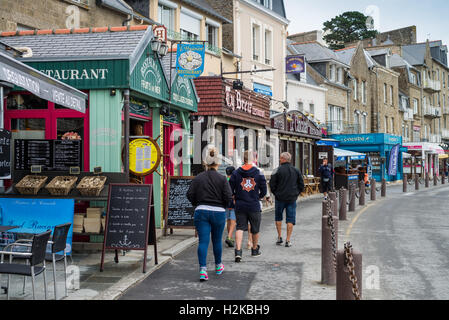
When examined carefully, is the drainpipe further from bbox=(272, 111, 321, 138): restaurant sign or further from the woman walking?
bbox=(272, 111, 321, 138): restaurant sign

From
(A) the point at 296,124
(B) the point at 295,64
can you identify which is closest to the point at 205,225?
(A) the point at 296,124

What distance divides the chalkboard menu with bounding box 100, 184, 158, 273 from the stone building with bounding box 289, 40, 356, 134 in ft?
96.7

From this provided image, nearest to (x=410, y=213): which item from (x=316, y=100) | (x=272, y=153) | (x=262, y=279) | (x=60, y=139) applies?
(x=272, y=153)

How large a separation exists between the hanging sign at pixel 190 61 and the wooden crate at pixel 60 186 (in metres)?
4.56

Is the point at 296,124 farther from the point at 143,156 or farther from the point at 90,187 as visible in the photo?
the point at 90,187

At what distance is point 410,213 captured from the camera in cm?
1625

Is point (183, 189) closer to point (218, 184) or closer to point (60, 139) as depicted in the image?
point (60, 139)

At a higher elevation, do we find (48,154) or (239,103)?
(239,103)

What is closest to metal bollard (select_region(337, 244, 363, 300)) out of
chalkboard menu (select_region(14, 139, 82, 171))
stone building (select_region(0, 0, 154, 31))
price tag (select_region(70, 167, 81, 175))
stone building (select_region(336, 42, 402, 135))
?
price tag (select_region(70, 167, 81, 175))

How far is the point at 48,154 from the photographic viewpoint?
8836 mm

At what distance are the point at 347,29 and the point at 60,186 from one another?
206 ft
